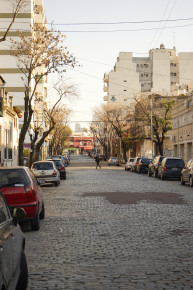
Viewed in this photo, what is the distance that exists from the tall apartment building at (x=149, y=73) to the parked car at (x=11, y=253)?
86.3 meters

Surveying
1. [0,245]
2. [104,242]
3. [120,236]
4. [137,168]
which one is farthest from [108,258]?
[137,168]

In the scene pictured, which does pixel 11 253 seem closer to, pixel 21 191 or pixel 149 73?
pixel 21 191

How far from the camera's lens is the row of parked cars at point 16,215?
14.5 ft

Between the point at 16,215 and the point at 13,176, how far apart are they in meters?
5.51

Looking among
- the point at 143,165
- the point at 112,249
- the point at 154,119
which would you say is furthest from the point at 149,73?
the point at 112,249

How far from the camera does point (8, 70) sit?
2640 inches

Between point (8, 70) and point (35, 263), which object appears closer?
point (35, 263)

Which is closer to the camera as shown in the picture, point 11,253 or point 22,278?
point 11,253

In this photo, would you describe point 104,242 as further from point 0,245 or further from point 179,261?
point 0,245

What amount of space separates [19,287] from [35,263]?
5.78ft

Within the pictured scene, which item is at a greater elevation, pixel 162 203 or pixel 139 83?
pixel 139 83

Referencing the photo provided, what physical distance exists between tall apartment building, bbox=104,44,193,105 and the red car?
81.0 metres

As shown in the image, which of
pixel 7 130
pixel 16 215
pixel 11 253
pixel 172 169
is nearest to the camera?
pixel 11 253

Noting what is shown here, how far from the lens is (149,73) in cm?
10794
